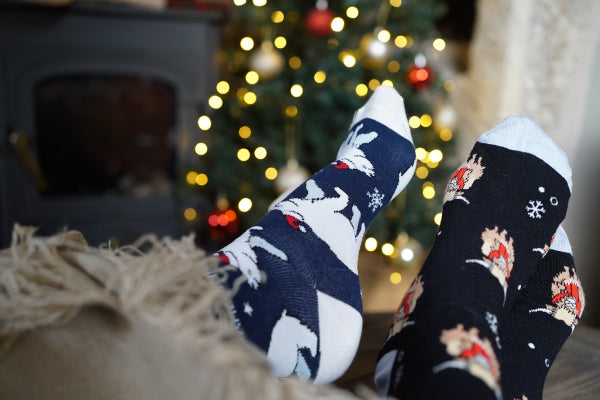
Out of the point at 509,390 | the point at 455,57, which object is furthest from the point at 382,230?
the point at 509,390

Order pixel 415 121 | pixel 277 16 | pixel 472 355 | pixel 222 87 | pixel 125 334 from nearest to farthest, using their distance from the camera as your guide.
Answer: pixel 125 334
pixel 472 355
pixel 277 16
pixel 415 121
pixel 222 87

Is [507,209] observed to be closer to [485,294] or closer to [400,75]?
[485,294]

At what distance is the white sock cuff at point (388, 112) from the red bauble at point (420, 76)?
764 mm

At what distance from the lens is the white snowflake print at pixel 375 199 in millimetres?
717

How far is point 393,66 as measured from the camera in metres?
1.79

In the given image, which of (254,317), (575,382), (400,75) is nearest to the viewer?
(254,317)

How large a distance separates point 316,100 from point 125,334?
57.6 inches

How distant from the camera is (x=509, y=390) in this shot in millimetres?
530

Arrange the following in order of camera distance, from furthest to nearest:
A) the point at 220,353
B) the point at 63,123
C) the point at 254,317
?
1. the point at 63,123
2. the point at 254,317
3. the point at 220,353

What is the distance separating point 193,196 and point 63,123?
0.61 m

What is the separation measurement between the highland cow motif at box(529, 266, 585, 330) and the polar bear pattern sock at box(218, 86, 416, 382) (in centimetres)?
26

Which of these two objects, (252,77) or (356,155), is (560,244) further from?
(252,77)

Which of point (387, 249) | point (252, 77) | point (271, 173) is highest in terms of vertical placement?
point (252, 77)

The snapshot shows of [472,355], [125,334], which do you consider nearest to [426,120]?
[472,355]
